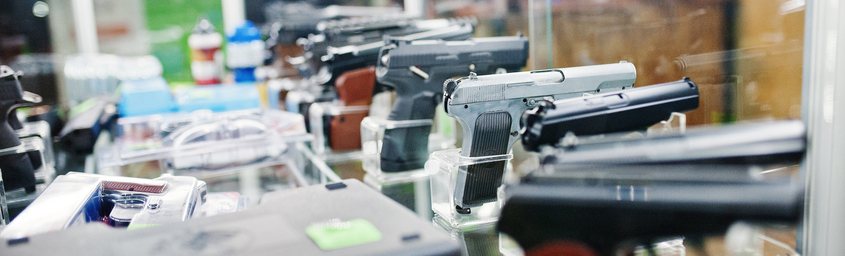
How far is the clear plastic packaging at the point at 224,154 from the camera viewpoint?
1708 millimetres

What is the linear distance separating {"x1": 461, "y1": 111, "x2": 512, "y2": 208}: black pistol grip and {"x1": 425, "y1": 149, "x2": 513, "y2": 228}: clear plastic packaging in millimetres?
14

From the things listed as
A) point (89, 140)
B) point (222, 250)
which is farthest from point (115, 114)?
point (222, 250)

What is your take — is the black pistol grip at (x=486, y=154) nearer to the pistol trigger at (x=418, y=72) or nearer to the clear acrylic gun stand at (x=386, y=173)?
the clear acrylic gun stand at (x=386, y=173)

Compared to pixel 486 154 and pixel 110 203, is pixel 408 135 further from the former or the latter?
pixel 110 203

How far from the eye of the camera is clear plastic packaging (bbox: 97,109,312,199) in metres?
1.71

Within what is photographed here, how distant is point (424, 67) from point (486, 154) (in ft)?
1.59

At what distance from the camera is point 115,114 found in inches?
99.3

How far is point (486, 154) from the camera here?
1258mm

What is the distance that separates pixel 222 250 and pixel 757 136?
0.76m

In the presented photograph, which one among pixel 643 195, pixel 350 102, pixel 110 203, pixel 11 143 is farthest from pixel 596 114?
pixel 11 143

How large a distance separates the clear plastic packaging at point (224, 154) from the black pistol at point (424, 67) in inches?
13.3

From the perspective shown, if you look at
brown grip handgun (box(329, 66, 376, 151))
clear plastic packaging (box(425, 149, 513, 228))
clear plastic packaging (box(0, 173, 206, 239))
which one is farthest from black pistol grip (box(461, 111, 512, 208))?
brown grip handgun (box(329, 66, 376, 151))

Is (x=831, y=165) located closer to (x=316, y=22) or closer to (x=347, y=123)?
(x=347, y=123)

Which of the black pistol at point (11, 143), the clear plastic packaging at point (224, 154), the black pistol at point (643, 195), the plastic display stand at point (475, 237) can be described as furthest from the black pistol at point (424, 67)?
the black pistol at point (11, 143)
